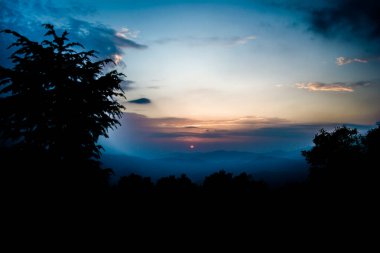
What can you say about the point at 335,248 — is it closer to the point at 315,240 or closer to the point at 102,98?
the point at 315,240

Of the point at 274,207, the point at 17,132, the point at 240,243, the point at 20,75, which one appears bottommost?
the point at 240,243

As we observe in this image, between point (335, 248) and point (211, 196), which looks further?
point (211, 196)

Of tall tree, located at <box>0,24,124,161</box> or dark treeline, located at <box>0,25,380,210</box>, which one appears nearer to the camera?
dark treeline, located at <box>0,25,380,210</box>

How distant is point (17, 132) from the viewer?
12.3 meters

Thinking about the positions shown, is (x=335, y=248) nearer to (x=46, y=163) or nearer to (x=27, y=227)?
A: (x=27, y=227)

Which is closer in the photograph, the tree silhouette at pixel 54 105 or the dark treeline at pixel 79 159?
the dark treeline at pixel 79 159

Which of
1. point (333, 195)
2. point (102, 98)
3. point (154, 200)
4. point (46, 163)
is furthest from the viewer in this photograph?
point (102, 98)

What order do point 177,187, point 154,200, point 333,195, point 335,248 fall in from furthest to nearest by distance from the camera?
1. point 177,187
2. point 154,200
3. point 333,195
4. point 335,248

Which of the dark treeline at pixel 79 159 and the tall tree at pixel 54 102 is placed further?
the tall tree at pixel 54 102

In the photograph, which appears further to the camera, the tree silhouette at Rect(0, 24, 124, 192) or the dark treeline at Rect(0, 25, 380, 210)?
the tree silhouette at Rect(0, 24, 124, 192)

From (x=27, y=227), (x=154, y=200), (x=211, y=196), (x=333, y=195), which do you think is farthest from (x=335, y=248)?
(x=27, y=227)

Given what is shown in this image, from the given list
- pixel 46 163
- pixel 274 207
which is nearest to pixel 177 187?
pixel 274 207

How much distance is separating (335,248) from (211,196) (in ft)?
11.6

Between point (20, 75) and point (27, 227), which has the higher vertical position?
point (20, 75)
